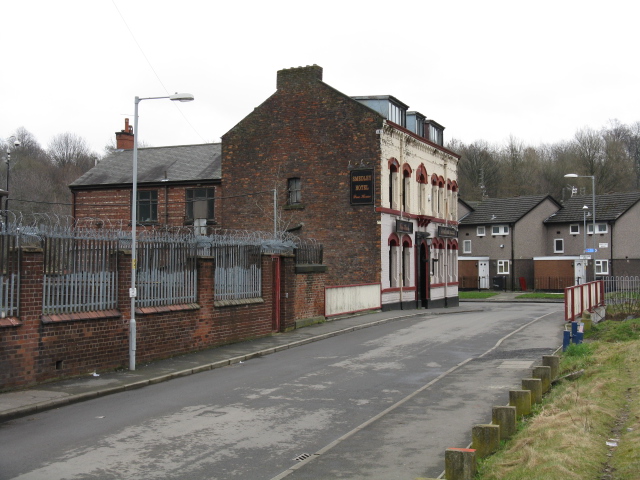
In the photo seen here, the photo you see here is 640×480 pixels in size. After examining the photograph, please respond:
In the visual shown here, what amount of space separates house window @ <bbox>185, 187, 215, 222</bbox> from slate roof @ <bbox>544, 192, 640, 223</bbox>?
36.4 m

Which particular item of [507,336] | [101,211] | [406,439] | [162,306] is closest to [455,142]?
[101,211]

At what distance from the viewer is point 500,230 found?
62344mm

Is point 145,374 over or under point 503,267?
under

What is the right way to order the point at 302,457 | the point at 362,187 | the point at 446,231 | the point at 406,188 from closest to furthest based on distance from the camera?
1. the point at 302,457
2. the point at 362,187
3. the point at 406,188
4. the point at 446,231

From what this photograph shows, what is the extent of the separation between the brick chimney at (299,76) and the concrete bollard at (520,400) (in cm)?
2623

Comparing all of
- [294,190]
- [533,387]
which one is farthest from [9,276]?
[294,190]

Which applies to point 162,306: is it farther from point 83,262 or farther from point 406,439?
point 406,439

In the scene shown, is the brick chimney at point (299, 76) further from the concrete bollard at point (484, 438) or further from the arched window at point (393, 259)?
the concrete bollard at point (484, 438)

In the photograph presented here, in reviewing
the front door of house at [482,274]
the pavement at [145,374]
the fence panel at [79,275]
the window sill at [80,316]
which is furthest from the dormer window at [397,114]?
the front door of house at [482,274]

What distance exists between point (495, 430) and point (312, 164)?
26.8m

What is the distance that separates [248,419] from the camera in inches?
445

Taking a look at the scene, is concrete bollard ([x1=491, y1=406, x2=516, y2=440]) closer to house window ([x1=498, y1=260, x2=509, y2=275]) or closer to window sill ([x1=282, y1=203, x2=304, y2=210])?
window sill ([x1=282, y1=203, x2=304, y2=210])

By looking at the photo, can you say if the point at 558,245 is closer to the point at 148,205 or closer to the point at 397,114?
the point at 397,114

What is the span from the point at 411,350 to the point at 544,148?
81.5m
